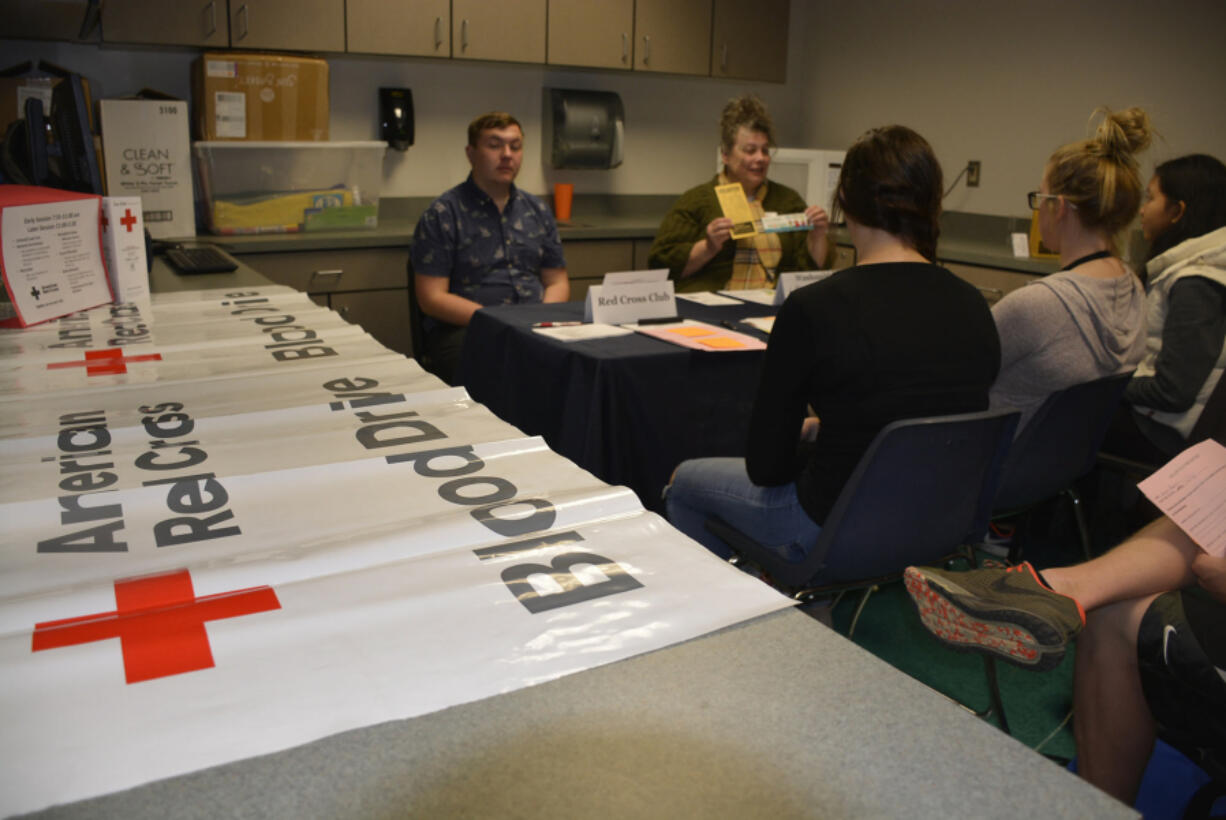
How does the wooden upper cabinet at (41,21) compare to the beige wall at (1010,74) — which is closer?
the wooden upper cabinet at (41,21)

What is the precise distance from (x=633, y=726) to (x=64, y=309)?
1.95 meters

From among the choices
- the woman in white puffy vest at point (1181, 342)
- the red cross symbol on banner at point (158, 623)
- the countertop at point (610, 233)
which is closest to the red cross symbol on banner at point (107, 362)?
the red cross symbol on banner at point (158, 623)

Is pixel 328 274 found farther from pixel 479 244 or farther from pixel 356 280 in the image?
pixel 479 244

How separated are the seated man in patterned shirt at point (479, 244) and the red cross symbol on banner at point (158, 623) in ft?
7.05

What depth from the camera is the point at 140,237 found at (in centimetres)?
216

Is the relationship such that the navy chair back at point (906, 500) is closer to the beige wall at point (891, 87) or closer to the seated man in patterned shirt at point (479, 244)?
the seated man in patterned shirt at point (479, 244)

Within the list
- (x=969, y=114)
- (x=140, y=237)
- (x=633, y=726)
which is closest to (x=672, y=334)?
(x=140, y=237)

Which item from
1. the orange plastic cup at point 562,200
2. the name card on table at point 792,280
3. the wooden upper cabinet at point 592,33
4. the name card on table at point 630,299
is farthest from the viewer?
the orange plastic cup at point 562,200

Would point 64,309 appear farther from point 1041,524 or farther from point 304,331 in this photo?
point 1041,524

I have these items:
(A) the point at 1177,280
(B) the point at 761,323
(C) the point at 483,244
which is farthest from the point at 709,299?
(A) the point at 1177,280

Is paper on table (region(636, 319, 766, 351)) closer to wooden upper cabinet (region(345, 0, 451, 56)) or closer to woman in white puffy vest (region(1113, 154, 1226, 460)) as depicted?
woman in white puffy vest (region(1113, 154, 1226, 460))

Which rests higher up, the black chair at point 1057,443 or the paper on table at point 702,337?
the paper on table at point 702,337

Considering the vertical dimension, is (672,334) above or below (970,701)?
above

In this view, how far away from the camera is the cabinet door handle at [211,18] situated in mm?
3561
